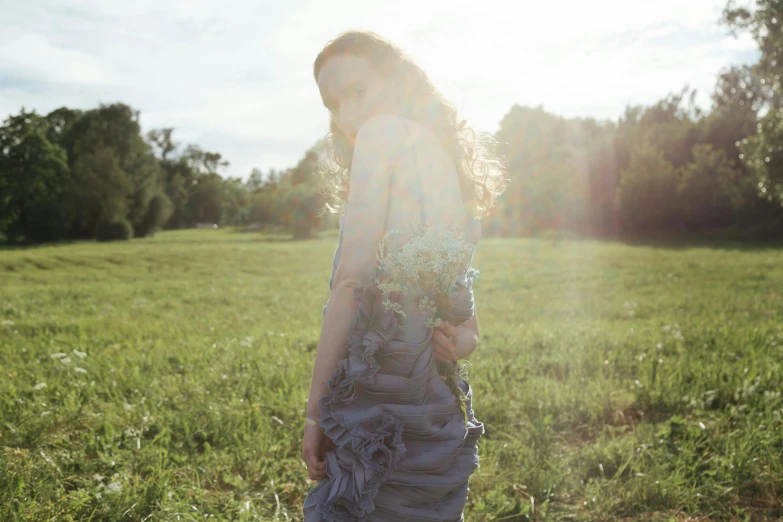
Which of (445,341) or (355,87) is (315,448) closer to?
(445,341)

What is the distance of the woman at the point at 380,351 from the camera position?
6.23ft

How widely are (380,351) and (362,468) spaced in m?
0.40

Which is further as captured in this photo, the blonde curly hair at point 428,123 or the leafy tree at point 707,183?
the leafy tree at point 707,183

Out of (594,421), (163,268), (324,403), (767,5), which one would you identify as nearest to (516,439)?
(594,421)

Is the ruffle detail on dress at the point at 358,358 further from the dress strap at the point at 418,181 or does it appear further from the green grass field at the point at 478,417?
the green grass field at the point at 478,417

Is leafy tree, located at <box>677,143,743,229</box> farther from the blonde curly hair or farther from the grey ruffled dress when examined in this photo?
the grey ruffled dress

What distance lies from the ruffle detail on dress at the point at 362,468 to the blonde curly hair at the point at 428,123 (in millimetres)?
1022

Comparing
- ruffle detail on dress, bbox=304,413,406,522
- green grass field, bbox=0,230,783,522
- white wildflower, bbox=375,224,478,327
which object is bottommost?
green grass field, bbox=0,230,783,522

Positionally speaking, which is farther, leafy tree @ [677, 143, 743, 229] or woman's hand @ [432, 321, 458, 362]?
leafy tree @ [677, 143, 743, 229]

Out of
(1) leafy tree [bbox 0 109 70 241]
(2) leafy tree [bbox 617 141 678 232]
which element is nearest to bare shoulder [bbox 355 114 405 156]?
(2) leafy tree [bbox 617 141 678 232]

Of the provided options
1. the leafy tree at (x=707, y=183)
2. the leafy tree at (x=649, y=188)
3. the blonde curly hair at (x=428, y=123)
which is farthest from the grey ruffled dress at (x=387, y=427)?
the leafy tree at (x=707, y=183)

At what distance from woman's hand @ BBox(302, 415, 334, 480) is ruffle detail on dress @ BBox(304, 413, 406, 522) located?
0.10 m

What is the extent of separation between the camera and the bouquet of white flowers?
1.84 m

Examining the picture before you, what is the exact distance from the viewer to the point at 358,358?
1889 millimetres
